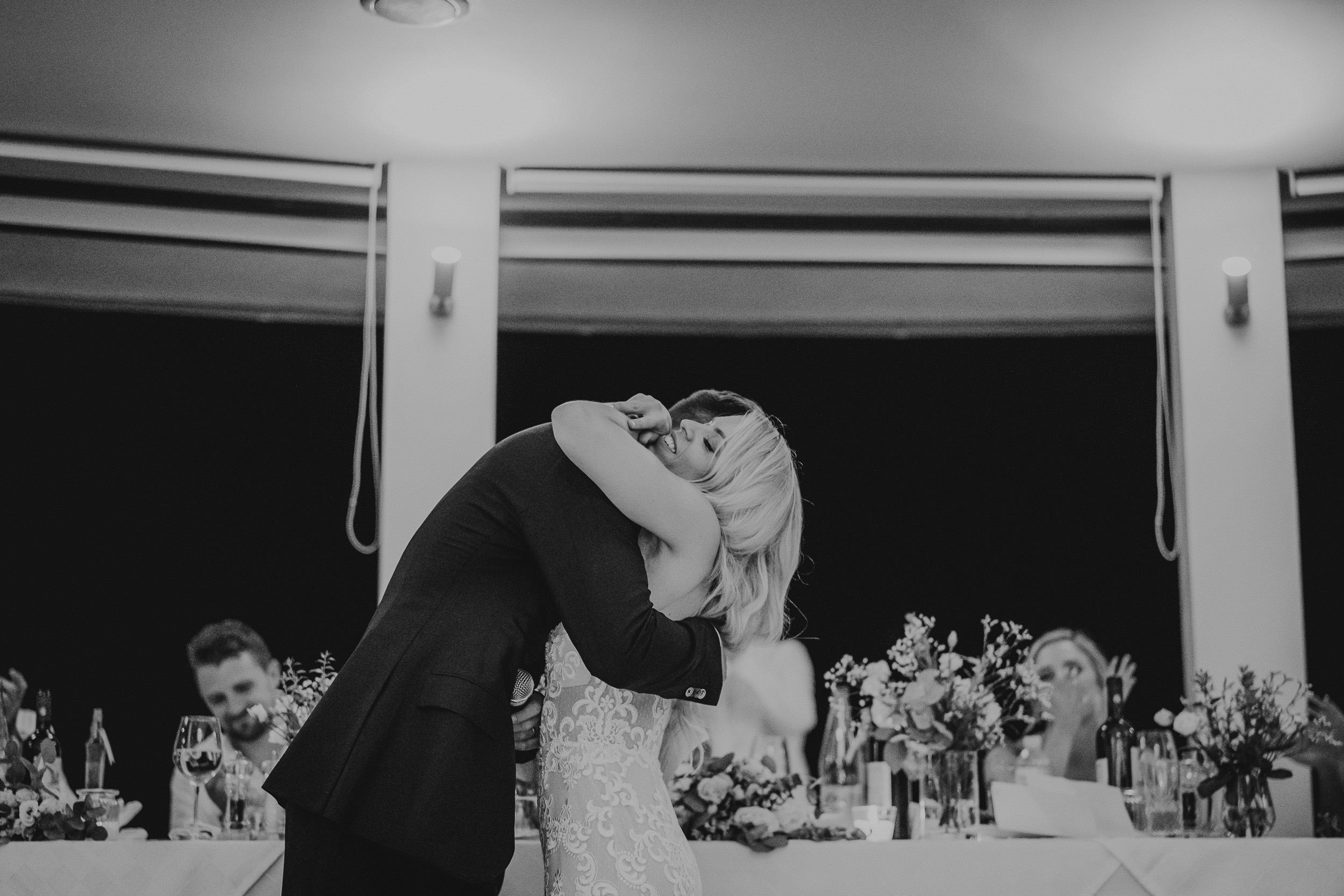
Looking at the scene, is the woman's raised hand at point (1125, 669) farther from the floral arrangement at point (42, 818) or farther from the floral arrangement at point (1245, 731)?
the floral arrangement at point (42, 818)

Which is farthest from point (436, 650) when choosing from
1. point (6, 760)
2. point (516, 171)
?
point (516, 171)

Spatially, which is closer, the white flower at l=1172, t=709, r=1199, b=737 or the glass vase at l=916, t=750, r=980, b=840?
the glass vase at l=916, t=750, r=980, b=840

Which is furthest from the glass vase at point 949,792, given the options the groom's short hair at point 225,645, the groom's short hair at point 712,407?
the groom's short hair at point 225,645

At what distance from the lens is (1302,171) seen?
375cm

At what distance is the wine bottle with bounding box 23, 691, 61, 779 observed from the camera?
8.77ft

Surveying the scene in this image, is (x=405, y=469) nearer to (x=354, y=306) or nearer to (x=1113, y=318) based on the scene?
(x=354, y=306)

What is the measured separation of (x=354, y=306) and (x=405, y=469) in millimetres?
718

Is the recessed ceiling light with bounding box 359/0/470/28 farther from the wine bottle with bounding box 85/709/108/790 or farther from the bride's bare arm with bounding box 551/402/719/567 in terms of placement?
the wine bottle with bounding box 85/709/108/790

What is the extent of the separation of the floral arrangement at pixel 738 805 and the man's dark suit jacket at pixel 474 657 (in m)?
0.69

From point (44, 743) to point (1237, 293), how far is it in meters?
3.16

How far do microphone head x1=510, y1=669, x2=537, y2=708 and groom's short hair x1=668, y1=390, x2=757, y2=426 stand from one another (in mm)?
436

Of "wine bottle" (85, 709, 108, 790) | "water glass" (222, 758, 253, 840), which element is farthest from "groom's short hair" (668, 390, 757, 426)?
"wine bottle" (85, 709, 108, 790)

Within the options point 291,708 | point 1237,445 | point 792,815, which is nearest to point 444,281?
point 291,708

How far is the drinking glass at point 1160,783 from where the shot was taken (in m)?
2.82
